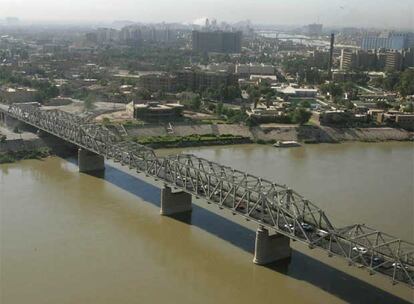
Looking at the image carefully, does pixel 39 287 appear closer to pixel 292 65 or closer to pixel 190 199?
pixel 190 199

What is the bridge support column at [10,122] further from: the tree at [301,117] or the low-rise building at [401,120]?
the low-rise building at [401,120]

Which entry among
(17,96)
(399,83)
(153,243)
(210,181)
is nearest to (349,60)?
(399,83)

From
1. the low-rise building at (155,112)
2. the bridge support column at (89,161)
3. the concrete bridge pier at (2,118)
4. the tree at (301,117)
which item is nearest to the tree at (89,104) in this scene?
the low-rise building at (155,112)

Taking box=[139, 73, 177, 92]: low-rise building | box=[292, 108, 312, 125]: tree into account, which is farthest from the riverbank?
box=[139, 73, 177, 92]: low-rise building

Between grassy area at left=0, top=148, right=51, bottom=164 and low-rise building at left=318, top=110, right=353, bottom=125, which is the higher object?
low-rise building at left=318, top=110, right=353, bottom=125

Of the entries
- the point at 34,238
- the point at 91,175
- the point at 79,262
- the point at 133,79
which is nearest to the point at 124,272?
the point at 79,262

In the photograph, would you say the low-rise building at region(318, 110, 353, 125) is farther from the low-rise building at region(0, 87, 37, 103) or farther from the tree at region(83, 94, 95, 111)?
the low-rise building at region(0, 87, 37, 103)

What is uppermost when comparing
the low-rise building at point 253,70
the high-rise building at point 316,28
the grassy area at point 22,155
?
the high-rise building at point 316,28
